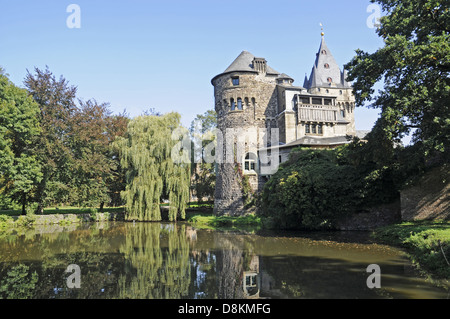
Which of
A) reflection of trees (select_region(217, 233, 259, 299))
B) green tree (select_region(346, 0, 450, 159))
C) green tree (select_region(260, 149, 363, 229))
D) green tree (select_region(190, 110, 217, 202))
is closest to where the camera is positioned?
reflection of trees (select_region(217, 233, 259, 299))

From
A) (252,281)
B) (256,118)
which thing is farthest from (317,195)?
(256,118)

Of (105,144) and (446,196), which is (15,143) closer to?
(105,144)

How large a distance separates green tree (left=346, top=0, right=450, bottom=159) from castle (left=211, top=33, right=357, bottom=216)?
1426 cm

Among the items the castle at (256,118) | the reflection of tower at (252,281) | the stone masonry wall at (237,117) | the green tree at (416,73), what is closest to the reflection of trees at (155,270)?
the reflection of tower at (252,281)

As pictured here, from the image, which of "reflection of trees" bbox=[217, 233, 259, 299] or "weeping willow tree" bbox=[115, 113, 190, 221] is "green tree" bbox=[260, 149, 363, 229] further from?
"weeping willow tree" bbox=[115, 113, 190, 221]

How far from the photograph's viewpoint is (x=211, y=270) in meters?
9.93

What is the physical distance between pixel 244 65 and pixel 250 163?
9496mm

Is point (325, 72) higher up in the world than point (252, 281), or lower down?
higher up

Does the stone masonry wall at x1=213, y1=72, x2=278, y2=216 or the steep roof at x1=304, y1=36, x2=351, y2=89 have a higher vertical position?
the steep roof at x1=304, y1=36, x2=351, y2=89

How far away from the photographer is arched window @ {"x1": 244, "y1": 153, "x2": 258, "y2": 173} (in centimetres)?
3047

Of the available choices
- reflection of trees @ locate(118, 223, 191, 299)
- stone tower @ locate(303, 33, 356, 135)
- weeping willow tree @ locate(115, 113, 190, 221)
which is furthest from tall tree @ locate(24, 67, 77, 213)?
stone tower @ locate(303, 33, 356, 135)

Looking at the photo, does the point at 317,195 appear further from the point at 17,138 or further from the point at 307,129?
the point at 17,138

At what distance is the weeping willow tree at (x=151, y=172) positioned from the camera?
1108 inches
